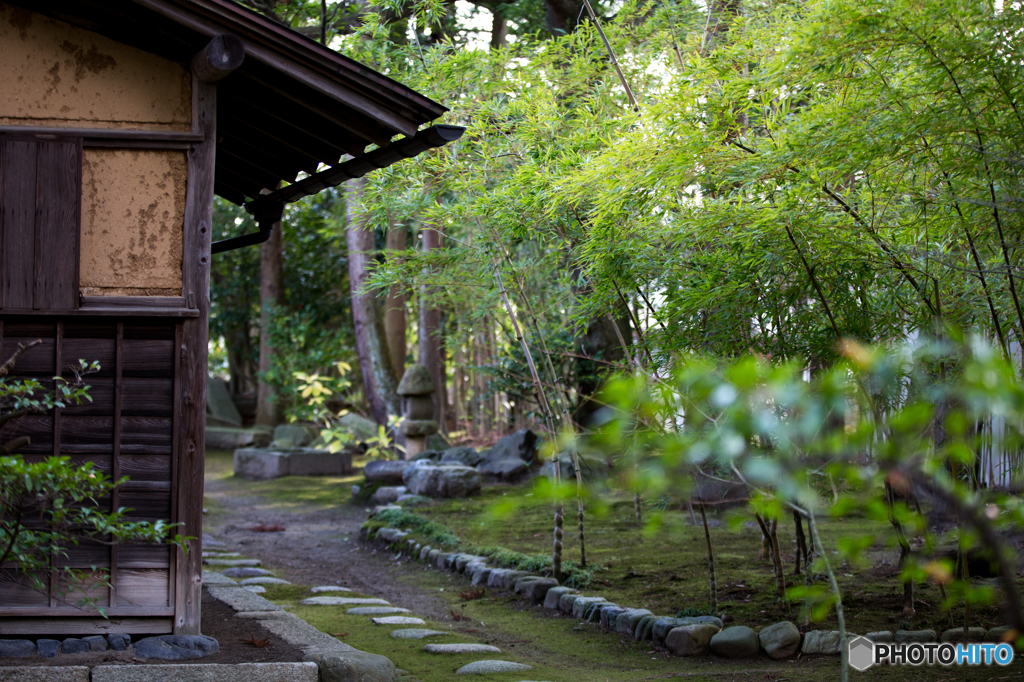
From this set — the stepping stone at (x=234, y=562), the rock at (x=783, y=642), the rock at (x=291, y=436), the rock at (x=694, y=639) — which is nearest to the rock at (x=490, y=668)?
the rock at (x=694, y=639)

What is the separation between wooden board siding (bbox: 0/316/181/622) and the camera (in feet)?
11.5

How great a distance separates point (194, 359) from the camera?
3.66 m

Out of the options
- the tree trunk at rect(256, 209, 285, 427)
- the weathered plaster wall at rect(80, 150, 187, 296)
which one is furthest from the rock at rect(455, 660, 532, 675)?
the tree trunk at rect(256, 209, 285, 427)

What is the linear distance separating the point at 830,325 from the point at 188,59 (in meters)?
3.42

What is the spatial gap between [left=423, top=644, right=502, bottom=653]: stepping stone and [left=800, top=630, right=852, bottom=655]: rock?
64.8 inches

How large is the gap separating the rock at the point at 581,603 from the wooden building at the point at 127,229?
258cm

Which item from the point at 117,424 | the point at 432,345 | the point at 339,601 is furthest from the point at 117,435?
the point at 432,345

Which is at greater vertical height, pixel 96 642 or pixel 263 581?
pixel 96 642

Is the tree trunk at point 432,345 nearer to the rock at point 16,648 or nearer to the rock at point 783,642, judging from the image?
the rock at point 783,642

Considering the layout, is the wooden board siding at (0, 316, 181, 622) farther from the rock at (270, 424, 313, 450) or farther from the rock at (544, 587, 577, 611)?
the rock at (270, 424, 313, 450)

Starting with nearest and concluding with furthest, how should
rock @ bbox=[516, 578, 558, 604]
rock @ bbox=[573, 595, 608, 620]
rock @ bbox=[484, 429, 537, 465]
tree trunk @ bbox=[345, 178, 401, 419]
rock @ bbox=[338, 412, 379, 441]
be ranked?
rock @ bbox=[573, 595, 608, 620] → rock @ bbox=[516, 578, 558, 604] → rock @ bbox=[484, 429, 537, 465] → tree trunk @ bbox=[345, 178, 401, 419] → rock @ bbox=[338, 412, 379, 441]

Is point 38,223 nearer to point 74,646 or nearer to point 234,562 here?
point 74,646

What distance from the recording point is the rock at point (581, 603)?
5262mm

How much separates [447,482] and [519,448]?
157 centimetres
